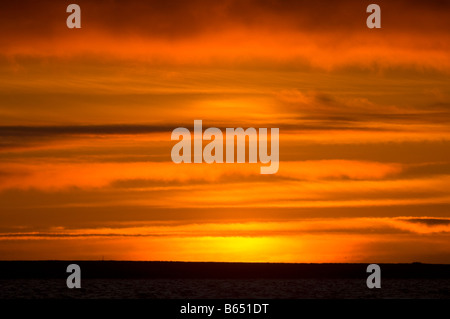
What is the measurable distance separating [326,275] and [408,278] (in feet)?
34.4

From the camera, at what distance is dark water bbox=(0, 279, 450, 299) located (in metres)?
92.0

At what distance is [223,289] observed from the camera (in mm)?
102750

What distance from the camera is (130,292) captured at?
9794cm

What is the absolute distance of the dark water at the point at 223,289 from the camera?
302ft
